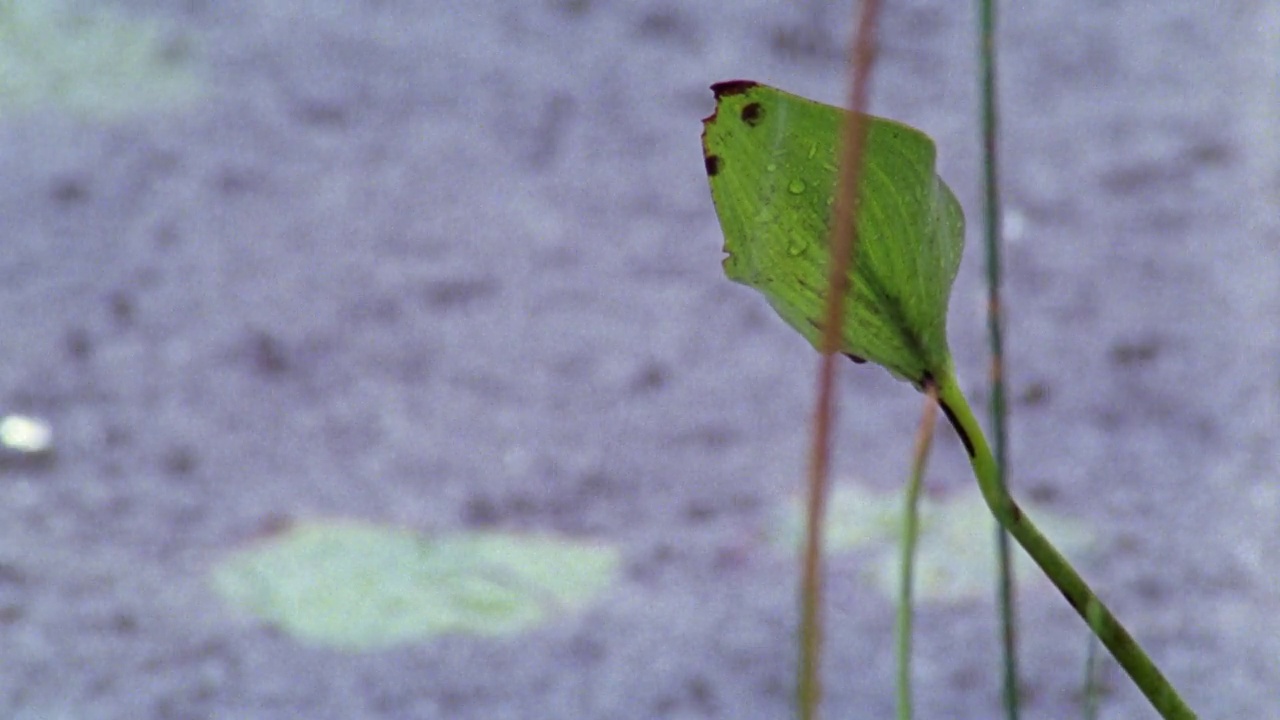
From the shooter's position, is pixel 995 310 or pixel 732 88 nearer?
pixel 732 88

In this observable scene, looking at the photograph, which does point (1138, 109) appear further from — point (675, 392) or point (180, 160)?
point (180, 160)

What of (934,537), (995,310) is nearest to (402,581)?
(934,537)

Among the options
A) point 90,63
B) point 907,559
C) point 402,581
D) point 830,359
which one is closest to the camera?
point 830,359

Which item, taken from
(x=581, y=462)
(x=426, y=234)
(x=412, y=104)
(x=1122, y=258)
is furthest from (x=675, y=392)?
(x=412, y=104)

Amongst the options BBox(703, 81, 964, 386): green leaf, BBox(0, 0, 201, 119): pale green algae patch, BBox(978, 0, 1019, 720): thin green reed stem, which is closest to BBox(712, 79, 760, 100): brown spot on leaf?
BBox(703, 81, 964, 386): green leaf

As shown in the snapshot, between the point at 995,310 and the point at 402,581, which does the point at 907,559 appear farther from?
the point at 402,581

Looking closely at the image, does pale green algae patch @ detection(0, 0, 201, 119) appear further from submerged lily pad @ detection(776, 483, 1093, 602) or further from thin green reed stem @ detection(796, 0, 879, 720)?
thin green reed stem @ detection(796, 0, 879, 720)
